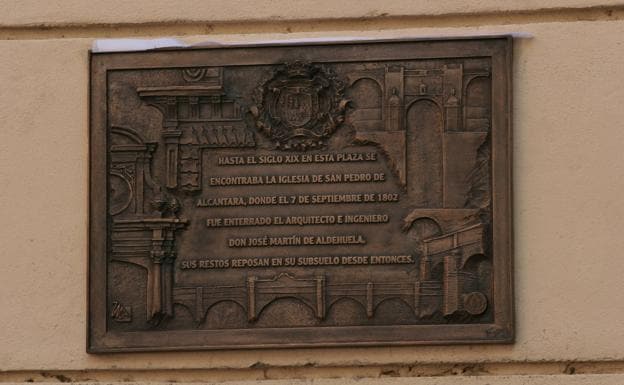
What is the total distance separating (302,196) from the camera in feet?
20.2

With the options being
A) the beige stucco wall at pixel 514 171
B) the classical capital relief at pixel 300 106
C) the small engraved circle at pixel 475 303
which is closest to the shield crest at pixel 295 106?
the classical capital relief at pixel 300 106

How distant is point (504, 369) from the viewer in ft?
19.9

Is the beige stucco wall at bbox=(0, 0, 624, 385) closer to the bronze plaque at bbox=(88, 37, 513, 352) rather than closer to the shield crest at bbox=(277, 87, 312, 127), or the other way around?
the bronze plaque at bbox=(88, 37, 513, 352)

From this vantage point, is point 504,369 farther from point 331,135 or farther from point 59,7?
point 59,7

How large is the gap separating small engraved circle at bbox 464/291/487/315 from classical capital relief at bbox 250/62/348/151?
918 mm

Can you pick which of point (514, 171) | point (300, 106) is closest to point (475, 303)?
point (514, 171)

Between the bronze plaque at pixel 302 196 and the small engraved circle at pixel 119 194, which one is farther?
the small engraved circle at pixel 119 194

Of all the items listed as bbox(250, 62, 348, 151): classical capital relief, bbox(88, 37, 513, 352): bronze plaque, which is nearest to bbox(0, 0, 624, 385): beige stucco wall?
bbox(88, 37, 513, 352): bronze plaque

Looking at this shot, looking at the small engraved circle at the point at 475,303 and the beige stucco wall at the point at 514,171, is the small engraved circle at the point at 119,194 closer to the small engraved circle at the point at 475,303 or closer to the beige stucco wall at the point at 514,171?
the beige stucco wall at the point at 514,171

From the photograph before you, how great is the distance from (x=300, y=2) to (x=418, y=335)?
5.01ft

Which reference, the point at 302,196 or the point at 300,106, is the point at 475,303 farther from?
the point at 300,106

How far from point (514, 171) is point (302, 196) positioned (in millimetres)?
911

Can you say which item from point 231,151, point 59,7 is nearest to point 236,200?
point 231,151

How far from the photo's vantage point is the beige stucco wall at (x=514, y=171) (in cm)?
605
